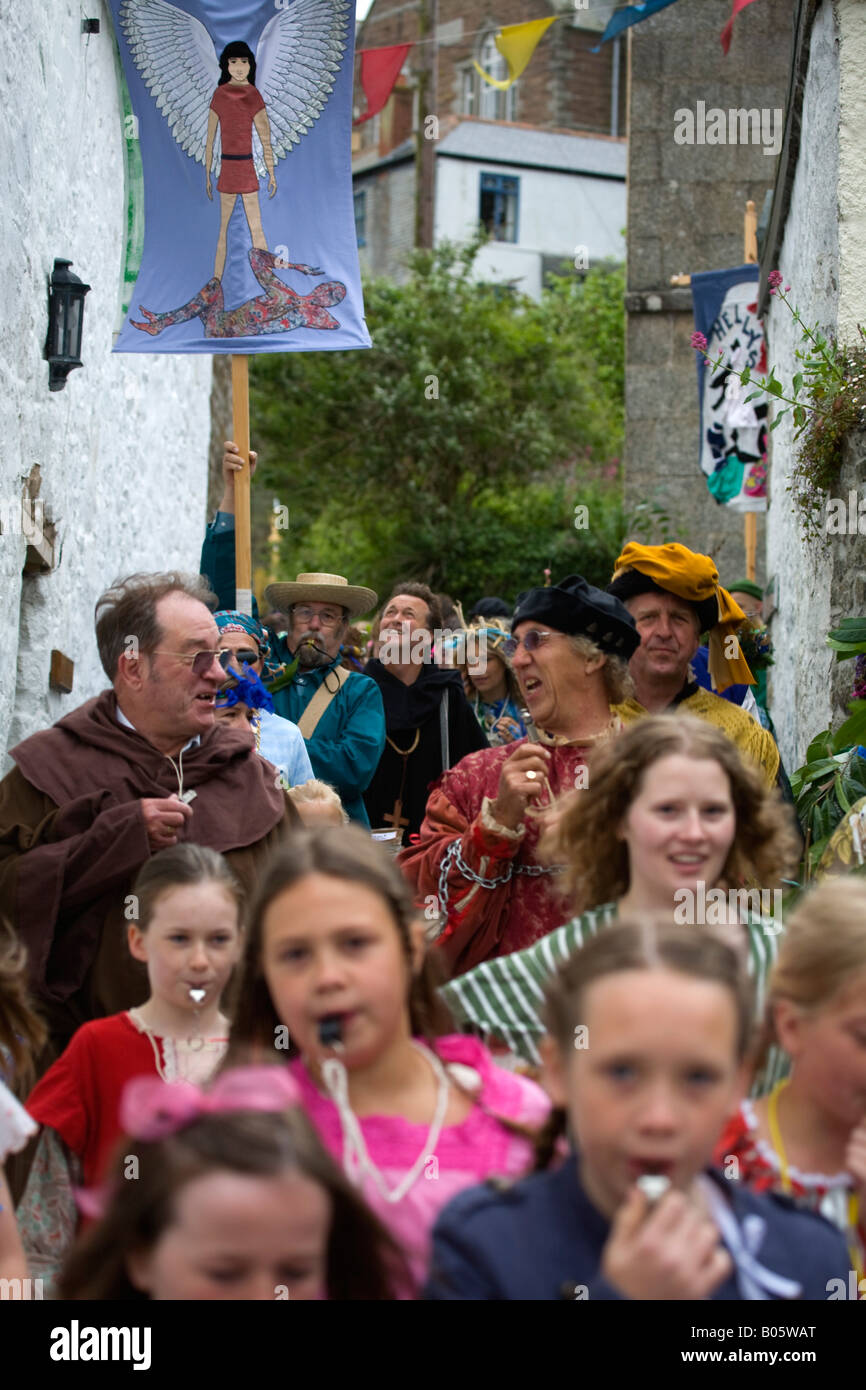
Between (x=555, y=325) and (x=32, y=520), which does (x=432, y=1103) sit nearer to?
(x=32, y=520)

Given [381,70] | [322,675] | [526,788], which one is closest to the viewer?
[526,788]

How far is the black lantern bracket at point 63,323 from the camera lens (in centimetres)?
687

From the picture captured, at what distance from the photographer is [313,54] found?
752 cm

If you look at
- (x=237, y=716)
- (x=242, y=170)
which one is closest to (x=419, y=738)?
(x=237, y=716)

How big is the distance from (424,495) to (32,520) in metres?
17.5

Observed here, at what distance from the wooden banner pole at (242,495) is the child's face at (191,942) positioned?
326cm

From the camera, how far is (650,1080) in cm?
208

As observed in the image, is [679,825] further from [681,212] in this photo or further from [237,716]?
[681,212]

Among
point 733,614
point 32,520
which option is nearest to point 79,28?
point 32,520

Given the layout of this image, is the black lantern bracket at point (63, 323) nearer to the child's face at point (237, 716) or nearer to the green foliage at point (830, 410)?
the child's face at point (237, 716)

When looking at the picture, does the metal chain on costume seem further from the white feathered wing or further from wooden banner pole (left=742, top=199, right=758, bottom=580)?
wooden banner pole (left=742, top=199, right=758, bottom=580)

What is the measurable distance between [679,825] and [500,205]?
35.9m

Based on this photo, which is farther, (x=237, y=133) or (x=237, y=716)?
(x=237, y=133)

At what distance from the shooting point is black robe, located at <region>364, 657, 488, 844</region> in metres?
7.33
